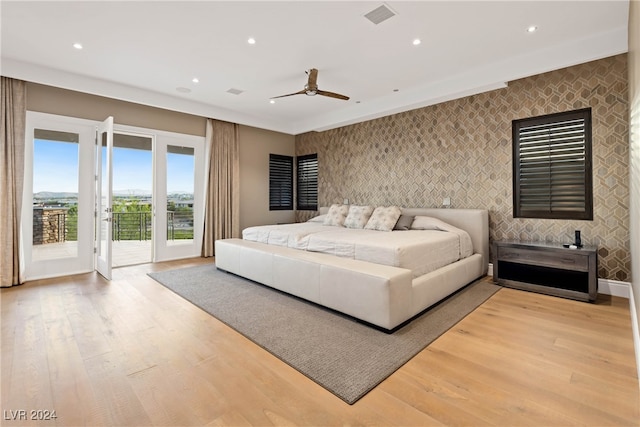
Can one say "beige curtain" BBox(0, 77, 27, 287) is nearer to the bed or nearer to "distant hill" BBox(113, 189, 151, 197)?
the bed

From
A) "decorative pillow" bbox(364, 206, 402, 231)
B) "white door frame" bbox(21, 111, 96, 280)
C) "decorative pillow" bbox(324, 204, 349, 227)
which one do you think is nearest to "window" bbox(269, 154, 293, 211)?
"decorative pillow" bbox(324, 204, 349, 227)

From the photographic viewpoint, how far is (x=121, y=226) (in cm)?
752

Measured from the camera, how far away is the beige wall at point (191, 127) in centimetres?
438

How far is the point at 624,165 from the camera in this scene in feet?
11.0

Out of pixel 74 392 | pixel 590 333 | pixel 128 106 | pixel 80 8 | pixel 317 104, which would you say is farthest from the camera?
pixel 317 104

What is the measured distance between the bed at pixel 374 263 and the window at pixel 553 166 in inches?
24.4

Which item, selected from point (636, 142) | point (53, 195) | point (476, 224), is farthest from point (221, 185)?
point (636, 142)

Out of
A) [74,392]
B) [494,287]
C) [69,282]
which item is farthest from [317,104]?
[74,392]

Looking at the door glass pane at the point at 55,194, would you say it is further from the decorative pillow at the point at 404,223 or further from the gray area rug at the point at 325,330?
the decorative pillow at the point at 404,223

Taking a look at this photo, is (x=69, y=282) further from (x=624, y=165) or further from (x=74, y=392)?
(x=624, y=165)

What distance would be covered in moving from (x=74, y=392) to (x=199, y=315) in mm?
1218

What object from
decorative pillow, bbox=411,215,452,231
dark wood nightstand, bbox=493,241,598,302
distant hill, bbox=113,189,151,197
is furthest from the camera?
distant hill, bbox=113,189,151,197

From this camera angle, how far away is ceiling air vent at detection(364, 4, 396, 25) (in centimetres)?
278

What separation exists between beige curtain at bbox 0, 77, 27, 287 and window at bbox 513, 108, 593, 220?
6655 mm
